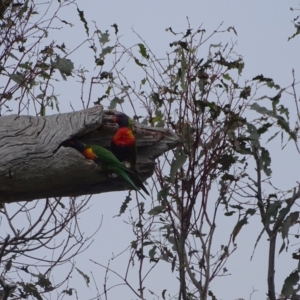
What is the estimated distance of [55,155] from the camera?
291 centimetres

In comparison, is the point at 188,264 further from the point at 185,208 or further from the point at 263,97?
the point at 263,97

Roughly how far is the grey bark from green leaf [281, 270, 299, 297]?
2.90 feet

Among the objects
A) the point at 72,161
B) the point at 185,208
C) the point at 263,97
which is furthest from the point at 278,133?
the point at 72,161

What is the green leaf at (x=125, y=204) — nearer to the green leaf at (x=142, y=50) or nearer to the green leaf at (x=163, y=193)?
the green leaf at (x=163, y=193)

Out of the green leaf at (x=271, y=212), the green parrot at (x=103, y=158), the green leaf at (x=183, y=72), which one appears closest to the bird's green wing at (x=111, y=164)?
the green parrot at (x=103, y=158)

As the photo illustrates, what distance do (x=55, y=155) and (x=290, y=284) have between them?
131cm

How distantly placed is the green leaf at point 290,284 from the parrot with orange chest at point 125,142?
0.86 metres

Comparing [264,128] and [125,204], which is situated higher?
[264,128]

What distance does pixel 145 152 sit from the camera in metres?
3.38

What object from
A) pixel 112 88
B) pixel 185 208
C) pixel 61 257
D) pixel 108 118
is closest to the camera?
pixel 108 118

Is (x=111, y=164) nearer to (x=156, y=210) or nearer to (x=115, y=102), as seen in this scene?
(x=156, y=210)

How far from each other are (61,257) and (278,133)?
187 cm

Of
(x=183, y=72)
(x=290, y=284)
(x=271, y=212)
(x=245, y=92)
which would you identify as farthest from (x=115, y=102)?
(x=290, y=284)

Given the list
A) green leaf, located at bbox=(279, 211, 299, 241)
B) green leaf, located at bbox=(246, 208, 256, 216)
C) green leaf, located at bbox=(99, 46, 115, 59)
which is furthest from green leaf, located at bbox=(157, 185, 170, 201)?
green leaf, located at bbox=(99, 46, 115, 59)
